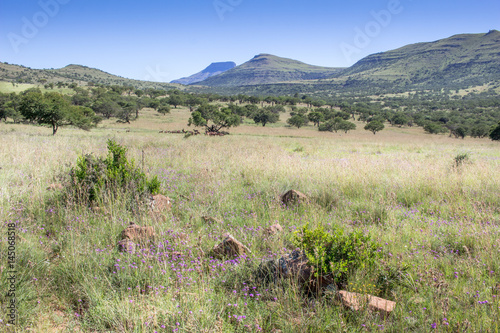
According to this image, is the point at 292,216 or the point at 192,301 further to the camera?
→ the point at 292,216

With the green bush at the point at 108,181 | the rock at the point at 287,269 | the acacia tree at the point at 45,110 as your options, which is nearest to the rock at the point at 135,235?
the green bush at the point at 108,181

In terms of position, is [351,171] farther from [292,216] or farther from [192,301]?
[192,301]

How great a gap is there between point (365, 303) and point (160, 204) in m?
3.95

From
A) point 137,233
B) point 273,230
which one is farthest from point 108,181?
point 273,230

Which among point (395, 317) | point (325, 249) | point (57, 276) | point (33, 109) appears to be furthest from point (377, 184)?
point (33, 109)

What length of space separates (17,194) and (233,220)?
4170 millimetres

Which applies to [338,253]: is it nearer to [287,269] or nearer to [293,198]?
[287,269]

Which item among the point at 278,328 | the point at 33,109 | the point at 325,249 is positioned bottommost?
the point at 278,328

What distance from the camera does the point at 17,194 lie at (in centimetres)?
536

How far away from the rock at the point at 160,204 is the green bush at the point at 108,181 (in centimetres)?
21

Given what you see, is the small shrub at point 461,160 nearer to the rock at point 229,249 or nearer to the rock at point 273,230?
the rock at point 273,230

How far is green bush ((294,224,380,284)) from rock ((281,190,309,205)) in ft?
8.17

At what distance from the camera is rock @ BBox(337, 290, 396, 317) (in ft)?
8.43

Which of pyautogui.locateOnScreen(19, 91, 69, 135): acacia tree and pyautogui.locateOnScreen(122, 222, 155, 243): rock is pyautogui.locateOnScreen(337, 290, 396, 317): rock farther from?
pyautogui.locateOnScreen(19, 91, 69, 135): acacia tree
